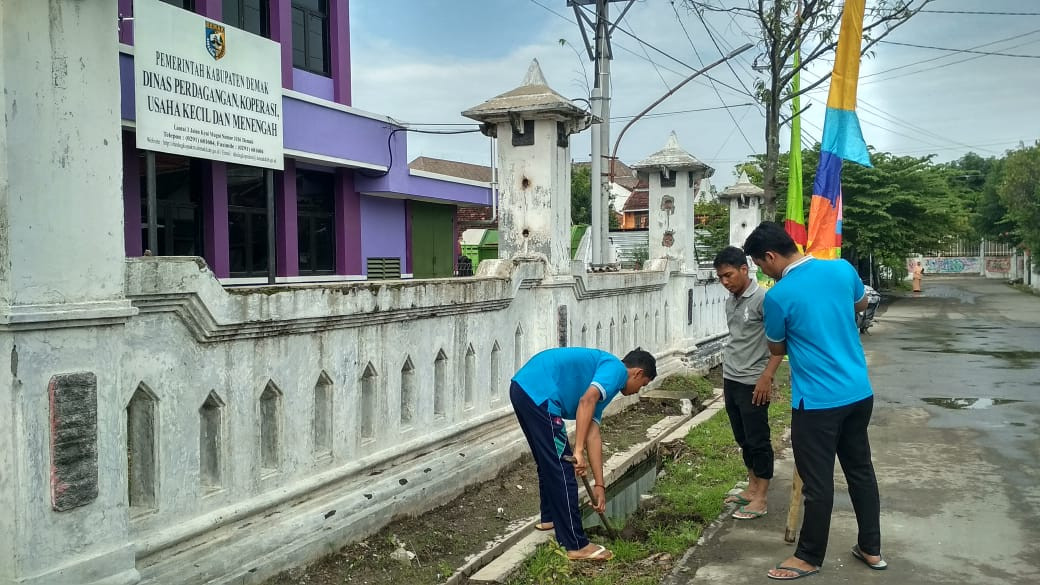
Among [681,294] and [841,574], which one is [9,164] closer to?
[841,574]

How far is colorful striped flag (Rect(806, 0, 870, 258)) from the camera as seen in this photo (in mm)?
5926

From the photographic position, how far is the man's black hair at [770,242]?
461cm

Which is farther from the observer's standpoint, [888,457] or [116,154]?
[888,457]

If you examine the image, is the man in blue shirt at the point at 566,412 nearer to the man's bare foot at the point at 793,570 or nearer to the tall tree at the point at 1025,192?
the man's bare foot at the point at 793,570

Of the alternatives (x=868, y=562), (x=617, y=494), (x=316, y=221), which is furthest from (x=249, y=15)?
(x=868, y=562)

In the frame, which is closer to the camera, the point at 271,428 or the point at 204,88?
the point at 271,428

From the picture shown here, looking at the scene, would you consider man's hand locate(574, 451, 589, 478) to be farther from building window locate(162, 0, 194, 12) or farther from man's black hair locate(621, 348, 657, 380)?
building window locate(162, 0, 194, 12)

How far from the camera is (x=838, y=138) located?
595cm

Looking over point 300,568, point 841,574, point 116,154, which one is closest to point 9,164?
→ point 116,154

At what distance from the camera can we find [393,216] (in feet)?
59.1

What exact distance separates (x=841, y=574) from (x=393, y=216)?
48.0 ft

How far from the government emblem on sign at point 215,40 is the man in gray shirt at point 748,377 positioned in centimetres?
738

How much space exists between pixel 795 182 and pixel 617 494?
4970 mm

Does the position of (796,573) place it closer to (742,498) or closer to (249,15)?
(742,498)
